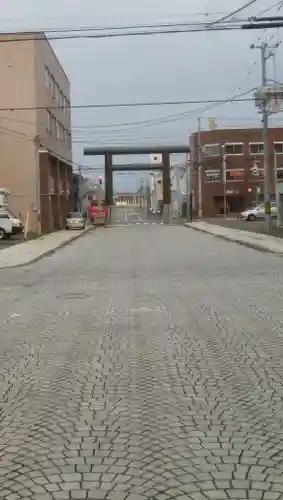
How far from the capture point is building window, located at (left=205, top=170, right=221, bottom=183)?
275 feet

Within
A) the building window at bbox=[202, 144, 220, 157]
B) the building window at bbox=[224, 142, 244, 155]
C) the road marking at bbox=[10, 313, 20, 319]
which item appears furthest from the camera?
the building window at bbox=[224, 142, 244, 155]

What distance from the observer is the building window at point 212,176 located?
83775 mm

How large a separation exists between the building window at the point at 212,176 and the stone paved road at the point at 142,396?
232ft

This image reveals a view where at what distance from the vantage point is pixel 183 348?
840 centimetres

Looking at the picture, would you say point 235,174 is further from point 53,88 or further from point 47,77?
point 47,77

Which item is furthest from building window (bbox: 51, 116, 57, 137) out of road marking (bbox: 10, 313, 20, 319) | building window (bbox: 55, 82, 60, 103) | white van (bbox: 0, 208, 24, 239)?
road marking (bbox: 10, 313, 20, 319)

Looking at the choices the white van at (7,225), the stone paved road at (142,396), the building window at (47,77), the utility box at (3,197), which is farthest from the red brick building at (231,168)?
the stone paved road at (142,396)

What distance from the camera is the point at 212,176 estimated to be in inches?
3310

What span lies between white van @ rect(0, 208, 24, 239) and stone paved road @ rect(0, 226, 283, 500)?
28.7 meters

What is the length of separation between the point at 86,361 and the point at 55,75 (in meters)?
58.0

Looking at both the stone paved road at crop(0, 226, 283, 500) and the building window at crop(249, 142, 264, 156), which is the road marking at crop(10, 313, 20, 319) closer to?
the stone paved road at crop(0, 226, 283, 500)

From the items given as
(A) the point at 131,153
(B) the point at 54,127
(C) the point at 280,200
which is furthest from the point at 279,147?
(C) the point at 280,200

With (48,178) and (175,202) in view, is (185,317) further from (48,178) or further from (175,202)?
(175,202)

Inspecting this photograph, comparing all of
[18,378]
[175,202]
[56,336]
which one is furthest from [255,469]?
[175,202]
